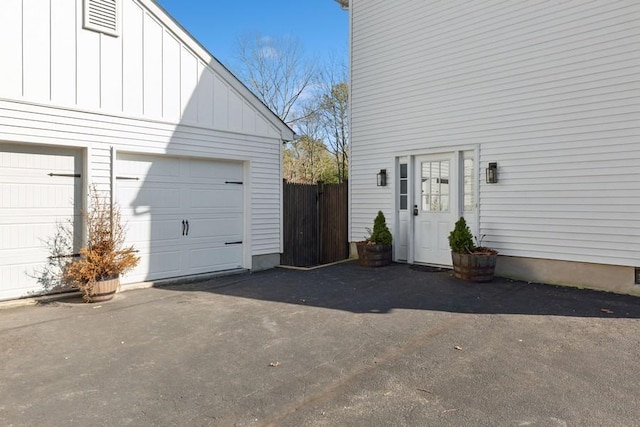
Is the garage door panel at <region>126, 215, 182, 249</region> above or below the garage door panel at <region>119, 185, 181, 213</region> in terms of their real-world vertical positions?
below

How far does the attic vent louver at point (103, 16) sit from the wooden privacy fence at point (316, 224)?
14.0ft

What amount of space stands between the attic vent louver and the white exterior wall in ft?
0.29

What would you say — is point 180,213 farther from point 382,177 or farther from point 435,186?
point 435,186

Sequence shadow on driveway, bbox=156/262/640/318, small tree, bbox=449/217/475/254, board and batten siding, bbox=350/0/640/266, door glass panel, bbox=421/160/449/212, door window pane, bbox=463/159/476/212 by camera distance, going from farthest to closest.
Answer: door glass panel, bbox=421/160/449/212, door window pane, bbox=463/159/476/212, small tree, bbox=449/217/475/254, board and batten siding, bbox=350/0/640/266, shadow on driveway, bbox=156/262/640/318

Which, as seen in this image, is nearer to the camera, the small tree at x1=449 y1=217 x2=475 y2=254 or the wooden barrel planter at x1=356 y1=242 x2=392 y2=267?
the small tree at x1=449 y1=217 x2=475 y2=254

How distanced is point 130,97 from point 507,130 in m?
5.89

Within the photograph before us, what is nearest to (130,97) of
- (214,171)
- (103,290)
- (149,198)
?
(149,198)

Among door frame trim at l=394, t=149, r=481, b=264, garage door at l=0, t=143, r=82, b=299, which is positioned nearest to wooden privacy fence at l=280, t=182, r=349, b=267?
door frame trim at l=394, t=149, r=481, b=264

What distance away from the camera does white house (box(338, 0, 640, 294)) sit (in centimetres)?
587

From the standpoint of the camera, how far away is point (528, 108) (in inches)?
261

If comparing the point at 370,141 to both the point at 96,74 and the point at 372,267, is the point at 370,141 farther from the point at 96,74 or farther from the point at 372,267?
the point at 96,74

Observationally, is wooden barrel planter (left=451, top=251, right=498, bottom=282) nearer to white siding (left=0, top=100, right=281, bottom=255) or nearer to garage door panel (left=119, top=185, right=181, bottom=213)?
white siding (left=0, top=100, right=281, bottom=255)

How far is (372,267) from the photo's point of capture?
8.03m

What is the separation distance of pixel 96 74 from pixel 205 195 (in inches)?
96.0
